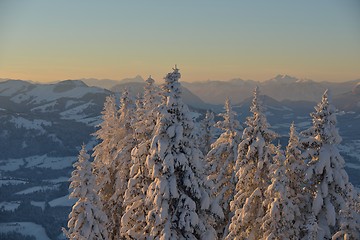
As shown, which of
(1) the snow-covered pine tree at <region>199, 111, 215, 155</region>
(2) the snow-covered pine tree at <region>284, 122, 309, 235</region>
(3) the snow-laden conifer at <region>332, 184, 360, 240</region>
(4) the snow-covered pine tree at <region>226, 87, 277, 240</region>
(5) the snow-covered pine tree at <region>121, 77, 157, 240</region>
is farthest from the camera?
(1) the snow-covered pine tree at <region>199, 111, 215, 155</region>

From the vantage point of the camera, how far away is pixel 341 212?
21.4m

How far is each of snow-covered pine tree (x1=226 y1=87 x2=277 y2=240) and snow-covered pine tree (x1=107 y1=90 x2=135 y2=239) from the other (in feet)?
26.0

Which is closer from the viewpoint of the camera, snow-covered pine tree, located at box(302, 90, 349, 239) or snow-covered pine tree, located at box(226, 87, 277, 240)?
snow-covered pine tree, located at box(302, 90, 349, 239)

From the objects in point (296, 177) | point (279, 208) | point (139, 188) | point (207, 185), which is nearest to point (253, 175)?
point (296, 177)

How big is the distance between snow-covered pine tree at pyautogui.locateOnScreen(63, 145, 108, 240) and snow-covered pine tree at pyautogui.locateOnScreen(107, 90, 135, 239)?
11.2 feet

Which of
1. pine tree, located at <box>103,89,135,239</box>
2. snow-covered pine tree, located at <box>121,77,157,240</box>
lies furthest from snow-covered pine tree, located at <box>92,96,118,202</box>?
snow-covered pine tree, located at <box>121,77,157,240</box>

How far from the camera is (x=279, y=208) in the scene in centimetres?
2172

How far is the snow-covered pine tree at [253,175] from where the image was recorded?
952 inches

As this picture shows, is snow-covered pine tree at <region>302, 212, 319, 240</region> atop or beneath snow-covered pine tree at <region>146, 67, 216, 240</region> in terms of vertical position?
beneath

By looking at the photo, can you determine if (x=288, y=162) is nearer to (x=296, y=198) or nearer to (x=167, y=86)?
(x=296, y=198)

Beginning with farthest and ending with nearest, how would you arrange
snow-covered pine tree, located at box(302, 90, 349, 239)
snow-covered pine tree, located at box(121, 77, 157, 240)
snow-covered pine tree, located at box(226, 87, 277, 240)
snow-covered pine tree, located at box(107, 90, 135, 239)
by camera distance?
snow-covered pine tree, located at box(107, 90, 135, 239) → snow-covered pine tree, located at box(226, 87, 277, 240) → snow-covered pine tree, located at box(302, 90, 349, 239) → snow-covered pine tree, located at box(121, 77, 157, 240)

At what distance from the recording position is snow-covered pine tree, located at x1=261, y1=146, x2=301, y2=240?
2153 centimetres

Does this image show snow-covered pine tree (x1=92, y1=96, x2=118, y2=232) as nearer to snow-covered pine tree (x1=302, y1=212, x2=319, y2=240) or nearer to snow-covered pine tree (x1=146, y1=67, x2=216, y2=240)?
snow-covered pine tree (x1=146, y1=67, x2=216, y2=240)

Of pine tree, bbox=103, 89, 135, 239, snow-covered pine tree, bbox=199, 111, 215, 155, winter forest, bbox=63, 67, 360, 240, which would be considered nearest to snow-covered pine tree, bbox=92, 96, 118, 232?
pine tree, bbox=103, 89, 135, 239
